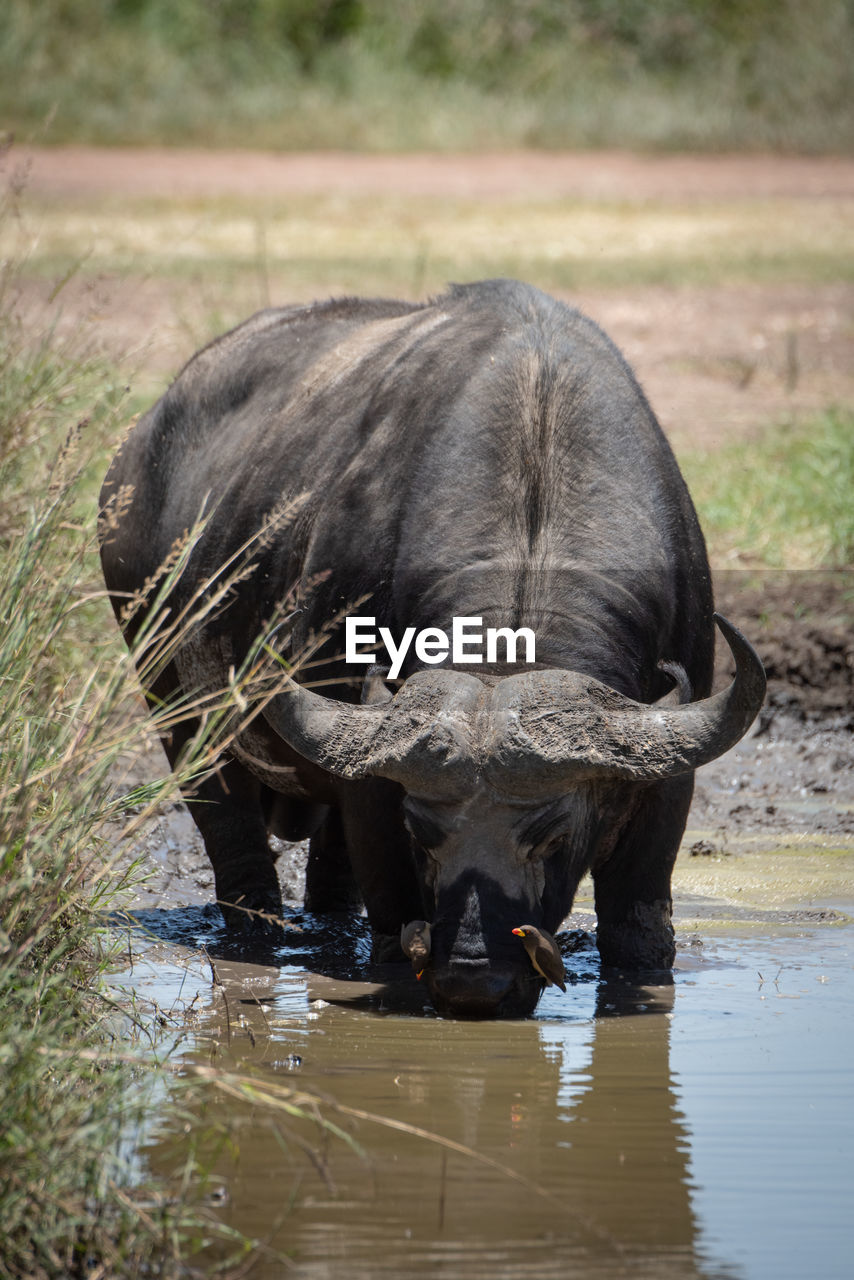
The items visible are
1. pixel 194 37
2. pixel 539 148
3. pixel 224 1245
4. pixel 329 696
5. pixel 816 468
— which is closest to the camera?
pixel 224 1245

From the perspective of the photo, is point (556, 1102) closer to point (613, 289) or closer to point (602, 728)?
point (602, 728)

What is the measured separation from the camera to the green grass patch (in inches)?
395

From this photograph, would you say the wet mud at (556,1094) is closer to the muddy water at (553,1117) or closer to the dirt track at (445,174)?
the muddy water at (553,1117)

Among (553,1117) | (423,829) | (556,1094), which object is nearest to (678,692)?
(423,829)

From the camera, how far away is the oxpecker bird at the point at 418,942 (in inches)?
201

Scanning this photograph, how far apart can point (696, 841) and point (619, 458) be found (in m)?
2.40

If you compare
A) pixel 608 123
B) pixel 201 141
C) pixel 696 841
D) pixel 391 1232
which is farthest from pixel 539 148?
pixel 391 1232

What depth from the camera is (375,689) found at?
5586 mm

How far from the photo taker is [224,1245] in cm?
378

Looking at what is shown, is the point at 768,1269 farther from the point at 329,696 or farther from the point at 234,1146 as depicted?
the point at 329,696

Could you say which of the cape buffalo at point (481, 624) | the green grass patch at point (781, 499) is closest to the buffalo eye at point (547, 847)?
the cape buffalo at point (481, 624)

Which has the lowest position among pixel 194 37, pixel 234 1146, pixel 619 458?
pixel 234 1146

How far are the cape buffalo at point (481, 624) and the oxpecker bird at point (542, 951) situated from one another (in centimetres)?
5

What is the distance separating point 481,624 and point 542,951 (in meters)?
0.98
